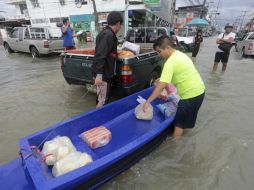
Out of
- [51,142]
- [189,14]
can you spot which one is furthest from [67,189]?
[189,14]

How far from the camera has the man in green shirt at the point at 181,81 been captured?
2506 millimetres

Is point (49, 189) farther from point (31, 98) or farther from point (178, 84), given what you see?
point (31, 98)

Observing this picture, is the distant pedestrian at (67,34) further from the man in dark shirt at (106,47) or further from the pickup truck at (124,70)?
the man in dark shirt at (106,47)

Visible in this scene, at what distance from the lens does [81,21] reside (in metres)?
25.3

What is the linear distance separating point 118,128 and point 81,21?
25164 millimetres

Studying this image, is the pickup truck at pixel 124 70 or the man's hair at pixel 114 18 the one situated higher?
the man's hair at pixel 114 18

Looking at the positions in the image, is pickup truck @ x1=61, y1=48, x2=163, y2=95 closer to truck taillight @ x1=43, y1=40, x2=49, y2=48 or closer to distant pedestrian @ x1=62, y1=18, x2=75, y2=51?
distant pedestrian @ x1=62, y1=18, x2=75, y2=51

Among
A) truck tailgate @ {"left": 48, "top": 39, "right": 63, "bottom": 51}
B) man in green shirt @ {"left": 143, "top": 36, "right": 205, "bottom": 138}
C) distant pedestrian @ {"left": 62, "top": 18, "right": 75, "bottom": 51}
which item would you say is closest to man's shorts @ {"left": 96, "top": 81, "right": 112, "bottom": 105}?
man in green shirt @ {"left": 143, "top": 36, "right": 205, "bottom": 138}

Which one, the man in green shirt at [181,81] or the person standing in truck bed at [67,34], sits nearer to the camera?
the man in green shirt at [181,81]

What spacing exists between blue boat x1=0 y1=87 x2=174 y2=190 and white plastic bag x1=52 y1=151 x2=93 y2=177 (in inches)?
4.0

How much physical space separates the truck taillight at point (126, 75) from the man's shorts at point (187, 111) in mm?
1293

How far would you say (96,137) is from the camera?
272 centimetres

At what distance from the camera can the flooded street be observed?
2.58 m

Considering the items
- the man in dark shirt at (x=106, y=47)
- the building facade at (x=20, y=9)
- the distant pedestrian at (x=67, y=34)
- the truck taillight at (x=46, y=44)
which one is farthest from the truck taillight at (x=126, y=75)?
the building facade at (x=20, y=9)
